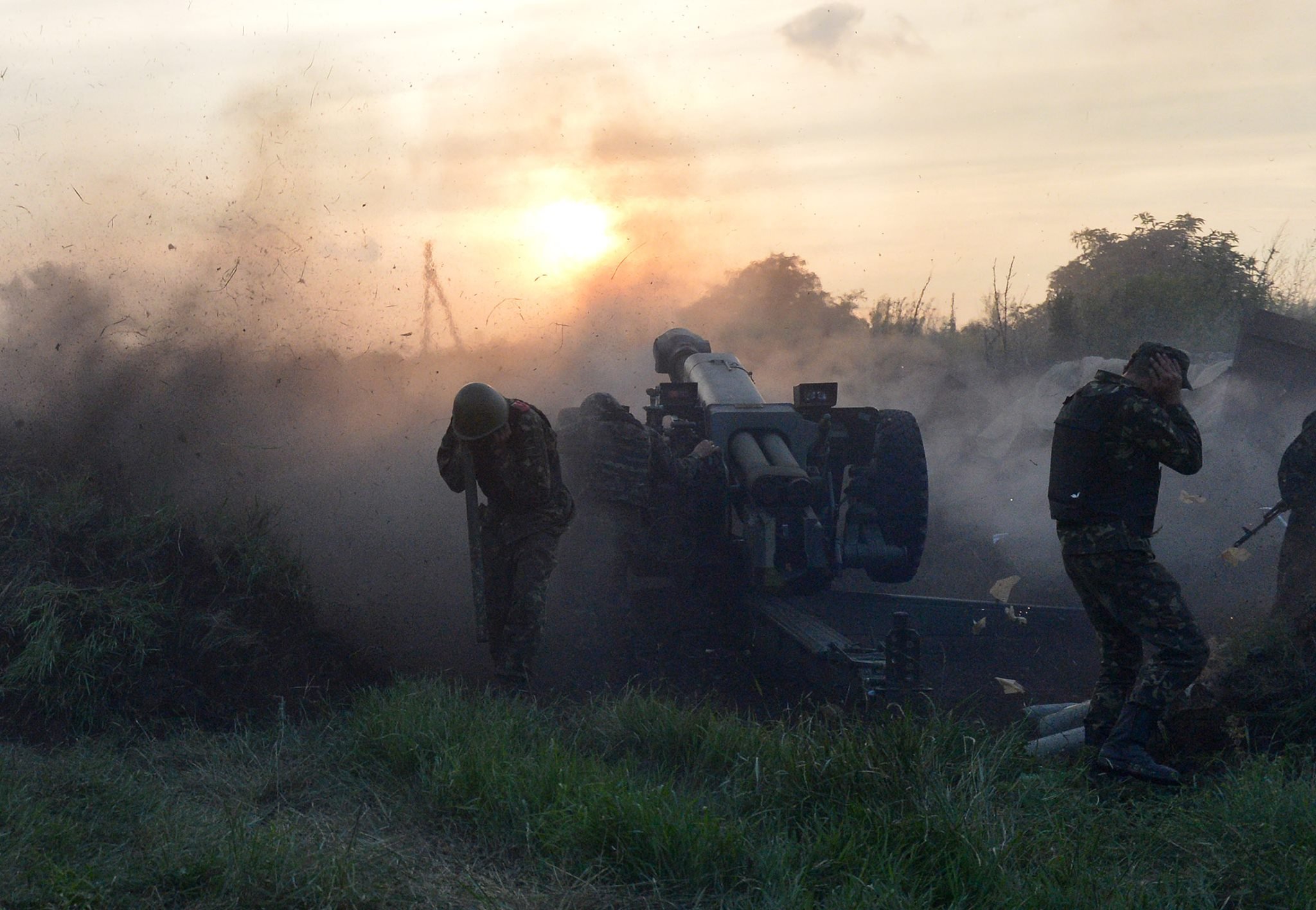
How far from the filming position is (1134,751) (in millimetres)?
4324

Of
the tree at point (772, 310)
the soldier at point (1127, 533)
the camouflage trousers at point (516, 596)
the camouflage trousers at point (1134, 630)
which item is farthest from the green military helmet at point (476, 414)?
the tree at point (772, 310)

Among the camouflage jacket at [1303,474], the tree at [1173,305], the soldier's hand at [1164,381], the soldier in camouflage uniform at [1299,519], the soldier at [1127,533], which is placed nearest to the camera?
the soldier at [1127,533]

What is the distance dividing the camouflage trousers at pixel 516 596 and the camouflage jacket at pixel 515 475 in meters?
0.07

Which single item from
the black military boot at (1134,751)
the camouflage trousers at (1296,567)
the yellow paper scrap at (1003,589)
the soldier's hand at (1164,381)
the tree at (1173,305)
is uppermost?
the tree at (1173,305)

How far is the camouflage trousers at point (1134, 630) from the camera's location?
14.3 ft

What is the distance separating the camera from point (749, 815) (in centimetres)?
378

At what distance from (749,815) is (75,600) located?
3.47m

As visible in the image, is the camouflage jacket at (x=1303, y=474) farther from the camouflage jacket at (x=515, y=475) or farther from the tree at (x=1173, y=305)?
the tree at (x=1173, y=305)

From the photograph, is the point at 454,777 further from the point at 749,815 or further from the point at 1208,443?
the point at 1208,443

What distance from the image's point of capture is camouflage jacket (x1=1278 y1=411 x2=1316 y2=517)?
6180 millimetres

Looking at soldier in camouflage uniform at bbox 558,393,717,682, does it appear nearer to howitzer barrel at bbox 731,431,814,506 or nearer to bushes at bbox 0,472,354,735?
howitzer barrel at bbox 731,431,814,506

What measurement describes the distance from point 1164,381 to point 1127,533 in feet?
2.02

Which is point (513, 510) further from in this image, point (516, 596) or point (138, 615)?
point (138, 615)

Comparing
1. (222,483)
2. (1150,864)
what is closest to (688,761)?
(1150,864)
